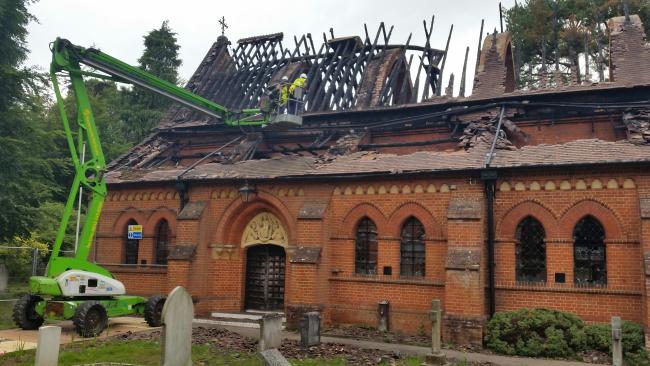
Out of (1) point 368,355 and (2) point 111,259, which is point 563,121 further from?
(2) point 111,259

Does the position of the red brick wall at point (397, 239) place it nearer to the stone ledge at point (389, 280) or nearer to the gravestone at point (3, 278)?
the stone ledge at point (389, 280)

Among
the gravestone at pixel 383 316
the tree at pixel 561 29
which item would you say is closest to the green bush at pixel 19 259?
the gravestone at pixel 383 316

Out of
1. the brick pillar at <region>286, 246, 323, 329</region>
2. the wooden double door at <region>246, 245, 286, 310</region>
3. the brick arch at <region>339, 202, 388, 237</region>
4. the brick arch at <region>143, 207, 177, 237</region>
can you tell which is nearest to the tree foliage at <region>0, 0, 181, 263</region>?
the brick arch at <region>143, 207, 177, 237</region>

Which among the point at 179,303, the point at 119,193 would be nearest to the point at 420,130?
the point at 119,193

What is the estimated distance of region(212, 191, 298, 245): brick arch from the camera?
18297 millimetres

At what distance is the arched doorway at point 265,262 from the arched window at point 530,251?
7362 mm

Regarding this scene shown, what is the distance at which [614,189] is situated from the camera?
13852 mm

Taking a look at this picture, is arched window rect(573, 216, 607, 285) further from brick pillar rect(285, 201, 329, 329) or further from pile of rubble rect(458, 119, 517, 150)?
brick pillar rect(285, 201, 329, 329)

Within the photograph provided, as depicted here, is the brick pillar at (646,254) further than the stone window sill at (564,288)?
No

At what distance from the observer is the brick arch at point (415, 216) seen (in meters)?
15.7

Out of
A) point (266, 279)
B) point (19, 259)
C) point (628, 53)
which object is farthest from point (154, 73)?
point (628, 53)

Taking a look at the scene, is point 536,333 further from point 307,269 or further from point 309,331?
point 307,269

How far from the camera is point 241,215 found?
62.5 feet

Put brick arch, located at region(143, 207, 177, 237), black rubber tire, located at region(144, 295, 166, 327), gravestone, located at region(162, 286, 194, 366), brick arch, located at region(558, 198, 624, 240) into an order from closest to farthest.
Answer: gravestone, located at region(162, 286, 194, 366)
brick arch, located at region(558, 198, 624, 240)
black rubber tire, located at region(144, 295, 166, 327)
brick arch, located at region(143, 207, 177, 237)
